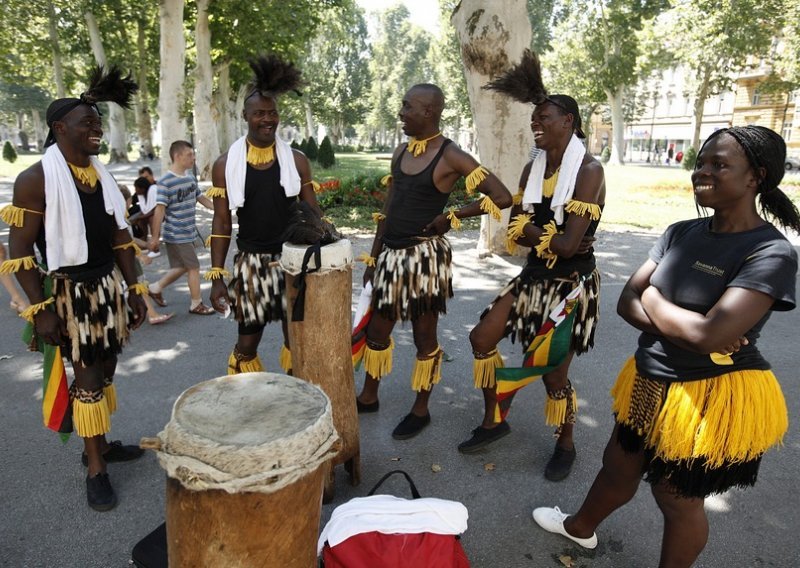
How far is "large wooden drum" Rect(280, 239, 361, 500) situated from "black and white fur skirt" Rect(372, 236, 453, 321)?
660 millimetres

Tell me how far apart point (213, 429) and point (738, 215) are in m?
1.96

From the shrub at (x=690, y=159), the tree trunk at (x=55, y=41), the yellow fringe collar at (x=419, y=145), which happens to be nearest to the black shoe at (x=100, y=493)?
the yellow fringe collar at (x=419, y=145)

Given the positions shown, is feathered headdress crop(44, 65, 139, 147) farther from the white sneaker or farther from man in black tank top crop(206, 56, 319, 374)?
the white sneaker

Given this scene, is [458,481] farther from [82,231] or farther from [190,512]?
[82,231]

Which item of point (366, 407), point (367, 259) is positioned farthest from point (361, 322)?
point (366, 407)

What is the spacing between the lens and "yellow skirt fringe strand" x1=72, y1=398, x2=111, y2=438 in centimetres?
301

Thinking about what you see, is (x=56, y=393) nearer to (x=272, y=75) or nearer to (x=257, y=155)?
(x=257, y=155)

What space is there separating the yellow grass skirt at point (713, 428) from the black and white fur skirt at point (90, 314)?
111 inches

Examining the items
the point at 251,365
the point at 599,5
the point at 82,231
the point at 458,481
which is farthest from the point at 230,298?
the point at 599,5

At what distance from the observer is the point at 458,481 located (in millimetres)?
3303

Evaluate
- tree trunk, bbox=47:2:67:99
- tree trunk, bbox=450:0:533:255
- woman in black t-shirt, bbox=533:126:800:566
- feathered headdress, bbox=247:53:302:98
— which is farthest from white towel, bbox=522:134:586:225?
tree trunk, bbox=47:2:67:99

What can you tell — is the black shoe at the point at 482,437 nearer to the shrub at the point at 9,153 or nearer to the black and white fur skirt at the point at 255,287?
the black and white fur skirt at the point at 255,287

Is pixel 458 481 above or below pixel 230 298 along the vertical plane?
below

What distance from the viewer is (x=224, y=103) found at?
25.0 metres
